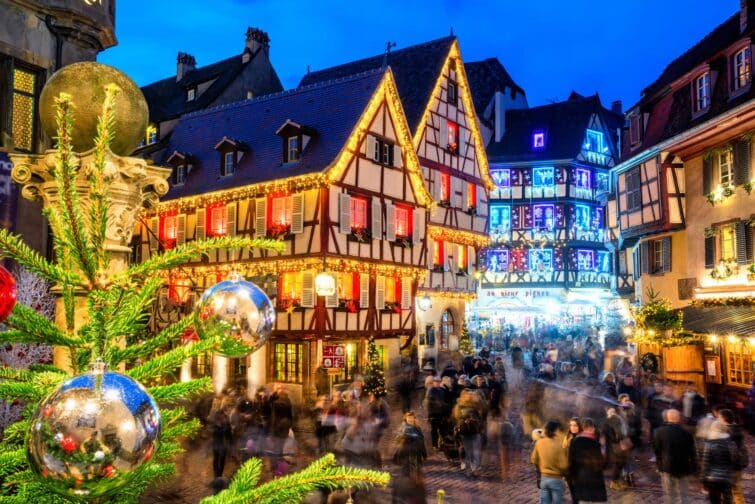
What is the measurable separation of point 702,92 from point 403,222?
39.3 feet

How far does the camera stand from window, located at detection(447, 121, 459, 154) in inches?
1345

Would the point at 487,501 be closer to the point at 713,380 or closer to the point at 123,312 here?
the point at 123,312

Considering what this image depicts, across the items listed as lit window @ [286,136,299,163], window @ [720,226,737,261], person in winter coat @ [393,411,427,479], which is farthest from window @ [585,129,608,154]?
person in winter coat @ [393,411,427,479]

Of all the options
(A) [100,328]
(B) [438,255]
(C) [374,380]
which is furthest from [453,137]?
(A) [100,328]

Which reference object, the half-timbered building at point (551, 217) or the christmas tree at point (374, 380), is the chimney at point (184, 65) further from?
the christmas tree at point (374, 380)

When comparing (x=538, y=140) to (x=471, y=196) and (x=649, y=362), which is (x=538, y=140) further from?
(x=649, y=362)

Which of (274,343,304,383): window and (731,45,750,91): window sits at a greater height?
(731,45,750,91): window

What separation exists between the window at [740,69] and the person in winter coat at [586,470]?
16.7 meters

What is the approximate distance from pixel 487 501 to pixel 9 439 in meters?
9.97

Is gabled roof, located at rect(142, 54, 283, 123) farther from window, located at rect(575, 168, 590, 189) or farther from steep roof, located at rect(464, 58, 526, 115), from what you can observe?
window, located at rect(575, 168, 590, 189)

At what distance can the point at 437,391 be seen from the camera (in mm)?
15984

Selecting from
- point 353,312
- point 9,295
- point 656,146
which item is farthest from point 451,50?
point 9,295

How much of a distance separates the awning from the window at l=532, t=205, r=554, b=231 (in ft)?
80.8

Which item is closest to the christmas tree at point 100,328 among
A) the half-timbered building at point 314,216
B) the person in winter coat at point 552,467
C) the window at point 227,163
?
the person in winter coat at point 552,467
